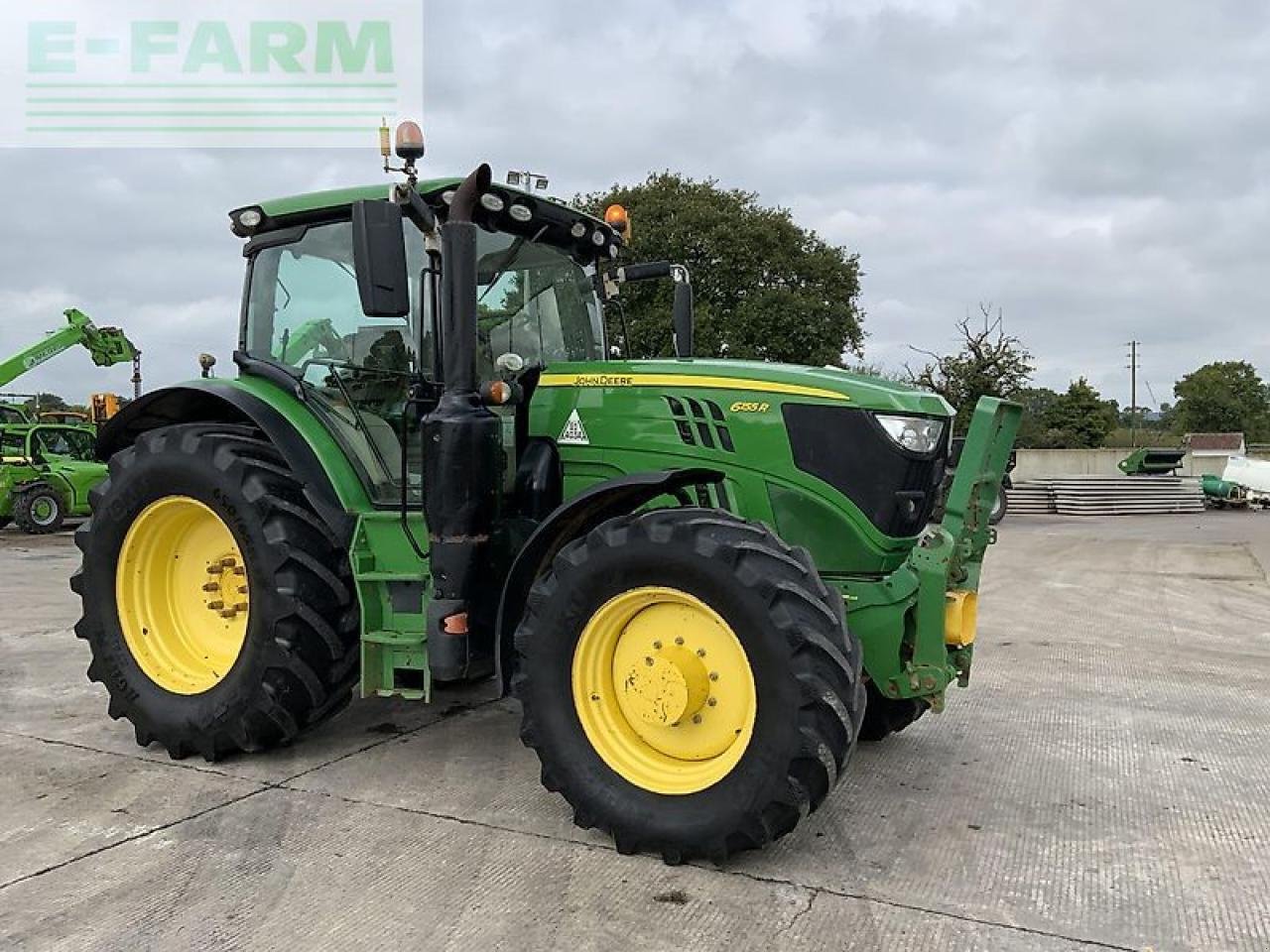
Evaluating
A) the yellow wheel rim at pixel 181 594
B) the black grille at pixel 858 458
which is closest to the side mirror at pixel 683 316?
the black grille at pixel 858 458

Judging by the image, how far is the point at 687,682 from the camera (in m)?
3.37

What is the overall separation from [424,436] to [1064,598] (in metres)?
7.73

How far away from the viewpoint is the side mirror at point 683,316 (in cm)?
530

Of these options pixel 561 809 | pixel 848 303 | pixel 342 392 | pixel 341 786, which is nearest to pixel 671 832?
pixel 561 809

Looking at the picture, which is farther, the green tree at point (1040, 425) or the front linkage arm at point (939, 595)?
the green tree at point (1040, 425)

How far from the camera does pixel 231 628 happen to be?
4.68 metres

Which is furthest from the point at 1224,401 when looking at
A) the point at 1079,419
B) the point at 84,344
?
the point at 84,344

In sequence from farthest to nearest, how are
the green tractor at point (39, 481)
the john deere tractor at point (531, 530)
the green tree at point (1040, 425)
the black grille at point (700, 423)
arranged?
1. the green tree at point (1040, 425)
2. the green tractor at point (39, 481)
3. the black grille at point (700, 423)
4. the john deere tractor at point (531, 530)

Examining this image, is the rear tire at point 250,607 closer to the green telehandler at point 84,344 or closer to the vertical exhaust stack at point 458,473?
the vertical exhaust stack at point 458,473

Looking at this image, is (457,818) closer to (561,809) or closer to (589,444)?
(561,809)

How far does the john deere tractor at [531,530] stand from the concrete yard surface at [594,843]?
10.2 inches

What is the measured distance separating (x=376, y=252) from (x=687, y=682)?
Answer: 6.22 ft

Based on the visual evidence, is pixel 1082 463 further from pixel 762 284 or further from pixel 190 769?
pixel 190 769

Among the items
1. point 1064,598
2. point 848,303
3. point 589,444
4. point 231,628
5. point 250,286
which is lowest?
point 1064,598
